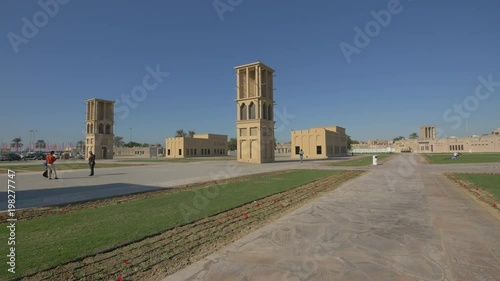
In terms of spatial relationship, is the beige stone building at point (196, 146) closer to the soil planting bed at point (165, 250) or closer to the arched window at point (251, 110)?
the arched window at point (251, 110)

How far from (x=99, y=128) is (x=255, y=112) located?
48752 mm

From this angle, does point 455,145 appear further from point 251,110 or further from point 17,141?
point 17,141

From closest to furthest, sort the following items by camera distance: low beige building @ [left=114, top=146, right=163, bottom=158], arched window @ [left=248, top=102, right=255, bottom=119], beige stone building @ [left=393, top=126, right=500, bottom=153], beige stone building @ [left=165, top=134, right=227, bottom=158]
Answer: arched window @ [left=248, top=102, right=255, bottom=119] → beige stone building @ [left=165, top=134, right=227, bottom=158] → beige stone building @ [left=393, top=126, right=500, bottom=153] → low beige building @ [left=114, top=146, right=163, bottom=158]

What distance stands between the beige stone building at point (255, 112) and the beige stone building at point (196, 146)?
149 ft

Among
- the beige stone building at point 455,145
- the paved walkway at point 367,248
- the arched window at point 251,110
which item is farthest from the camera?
the beige stone building at point 455,145

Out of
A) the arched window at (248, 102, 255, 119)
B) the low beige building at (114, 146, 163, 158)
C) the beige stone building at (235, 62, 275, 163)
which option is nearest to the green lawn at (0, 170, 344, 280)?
the beige stone building at (235, 62, 275, 163)

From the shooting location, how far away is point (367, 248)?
514 cm

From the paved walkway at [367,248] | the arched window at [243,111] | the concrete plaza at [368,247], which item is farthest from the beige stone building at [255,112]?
the paved walkway at [367,248]

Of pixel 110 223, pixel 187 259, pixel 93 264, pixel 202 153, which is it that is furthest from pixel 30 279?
pixel 202 153

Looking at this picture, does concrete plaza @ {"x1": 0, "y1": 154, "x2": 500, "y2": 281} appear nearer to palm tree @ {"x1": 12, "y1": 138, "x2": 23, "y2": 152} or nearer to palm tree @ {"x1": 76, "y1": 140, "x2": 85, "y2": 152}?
palm tree @ {"x1": 76, "y1": 140, "x2": 85, "y2": 152}

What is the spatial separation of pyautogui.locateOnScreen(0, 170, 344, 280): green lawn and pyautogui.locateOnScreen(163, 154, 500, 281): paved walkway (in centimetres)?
223

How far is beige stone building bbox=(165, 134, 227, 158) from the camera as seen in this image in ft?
288

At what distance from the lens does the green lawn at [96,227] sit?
4.81m

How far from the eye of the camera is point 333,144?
247 feet
